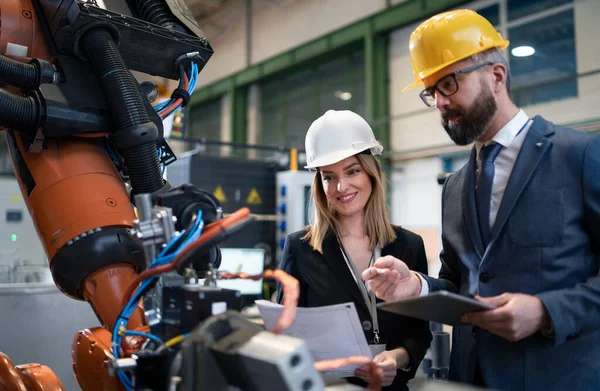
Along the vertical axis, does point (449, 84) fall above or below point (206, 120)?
below

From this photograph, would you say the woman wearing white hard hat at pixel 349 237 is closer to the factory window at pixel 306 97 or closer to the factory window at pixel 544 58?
the factory window at pixel 544 58

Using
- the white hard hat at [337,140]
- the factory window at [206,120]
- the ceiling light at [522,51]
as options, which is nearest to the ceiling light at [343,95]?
the ceiling light at [522,51]

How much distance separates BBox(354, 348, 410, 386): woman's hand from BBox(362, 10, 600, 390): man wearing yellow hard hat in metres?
0.12

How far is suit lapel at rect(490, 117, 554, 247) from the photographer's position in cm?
111

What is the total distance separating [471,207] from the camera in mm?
1205

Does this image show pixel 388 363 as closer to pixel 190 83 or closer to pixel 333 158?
pixel 333 158

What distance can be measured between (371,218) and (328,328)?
0.54 metres

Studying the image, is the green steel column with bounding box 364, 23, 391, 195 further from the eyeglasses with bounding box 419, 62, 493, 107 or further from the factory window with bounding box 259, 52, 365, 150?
the eyeglasses with bounding box 419, 62, 493, 107

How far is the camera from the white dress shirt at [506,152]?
1.18 m

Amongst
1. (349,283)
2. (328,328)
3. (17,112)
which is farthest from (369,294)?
(17,112)

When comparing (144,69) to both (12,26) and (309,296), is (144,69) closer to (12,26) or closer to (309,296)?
(12,26)

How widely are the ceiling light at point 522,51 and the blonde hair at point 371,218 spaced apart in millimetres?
4485

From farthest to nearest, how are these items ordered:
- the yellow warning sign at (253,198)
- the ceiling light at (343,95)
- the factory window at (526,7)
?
1. the ceiling light at (343,95)
2. the factory window at (526,7)
3. the yellow warning sign at (253,198)

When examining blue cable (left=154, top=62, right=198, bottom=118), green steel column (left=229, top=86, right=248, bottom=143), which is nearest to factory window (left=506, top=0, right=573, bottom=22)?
green steel column (left=229, top=86, right=248, bottom=143)
